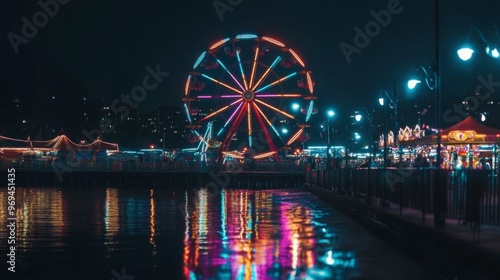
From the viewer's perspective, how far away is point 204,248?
16.0 m

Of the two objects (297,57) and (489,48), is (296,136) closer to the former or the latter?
(297,57)

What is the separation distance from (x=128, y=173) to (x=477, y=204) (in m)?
60.3

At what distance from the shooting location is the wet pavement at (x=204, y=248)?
41.3 feet

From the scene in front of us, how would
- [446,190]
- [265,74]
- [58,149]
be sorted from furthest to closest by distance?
[58,149], [265,74], [446,190]

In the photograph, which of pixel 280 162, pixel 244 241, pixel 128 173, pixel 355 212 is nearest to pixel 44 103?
pixel 128 173

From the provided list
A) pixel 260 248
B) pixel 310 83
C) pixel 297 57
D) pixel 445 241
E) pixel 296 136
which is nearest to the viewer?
pixel 445 241

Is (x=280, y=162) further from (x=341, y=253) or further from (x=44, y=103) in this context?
(x=341, y=253)

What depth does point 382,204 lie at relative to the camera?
75.3 ft

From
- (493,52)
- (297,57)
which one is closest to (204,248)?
(493,52)

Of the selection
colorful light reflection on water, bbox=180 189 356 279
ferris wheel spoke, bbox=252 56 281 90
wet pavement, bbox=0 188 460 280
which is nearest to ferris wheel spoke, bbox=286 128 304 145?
ferris wheel spoke, bbox=252 56 281 90

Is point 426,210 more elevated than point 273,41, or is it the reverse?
point 273,41

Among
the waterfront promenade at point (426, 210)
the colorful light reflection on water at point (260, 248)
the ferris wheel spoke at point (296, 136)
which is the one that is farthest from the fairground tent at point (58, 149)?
the colorful light reflection on water at point (260, 248)

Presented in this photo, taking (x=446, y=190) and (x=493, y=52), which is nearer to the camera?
(x=446, y=190)

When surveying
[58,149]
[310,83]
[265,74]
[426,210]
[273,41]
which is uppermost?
[273,41]
